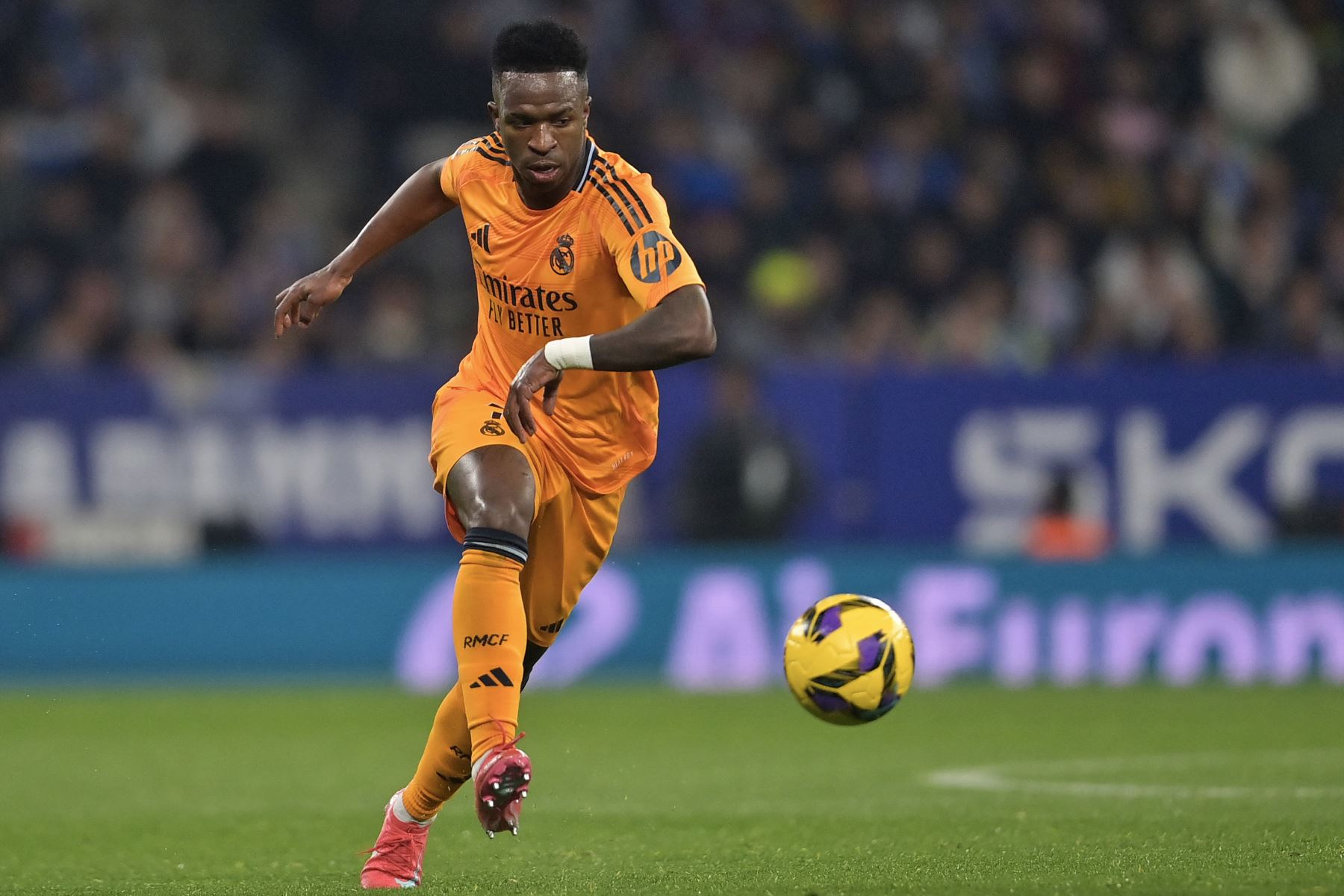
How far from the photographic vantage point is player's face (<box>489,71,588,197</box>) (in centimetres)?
538

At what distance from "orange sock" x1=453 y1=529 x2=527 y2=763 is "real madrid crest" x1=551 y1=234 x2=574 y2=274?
77 centimetres

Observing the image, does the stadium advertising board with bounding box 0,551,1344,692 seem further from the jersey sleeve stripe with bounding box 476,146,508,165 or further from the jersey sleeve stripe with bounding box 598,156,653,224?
the jersey sleeve stripe with bounding box 598,156,653,224

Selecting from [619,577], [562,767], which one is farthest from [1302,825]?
[619,577]

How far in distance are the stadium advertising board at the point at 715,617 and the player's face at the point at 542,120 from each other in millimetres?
7346

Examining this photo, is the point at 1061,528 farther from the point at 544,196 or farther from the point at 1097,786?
the point at 544,196

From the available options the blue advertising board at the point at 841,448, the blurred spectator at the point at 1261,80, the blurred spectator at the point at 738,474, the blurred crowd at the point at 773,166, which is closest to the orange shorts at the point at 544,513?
the blurred spectator at the point at 738,474

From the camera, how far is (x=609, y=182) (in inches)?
220

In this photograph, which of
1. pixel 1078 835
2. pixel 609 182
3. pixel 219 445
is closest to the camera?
pixel 609 182

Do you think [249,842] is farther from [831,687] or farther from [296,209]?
[296,209]

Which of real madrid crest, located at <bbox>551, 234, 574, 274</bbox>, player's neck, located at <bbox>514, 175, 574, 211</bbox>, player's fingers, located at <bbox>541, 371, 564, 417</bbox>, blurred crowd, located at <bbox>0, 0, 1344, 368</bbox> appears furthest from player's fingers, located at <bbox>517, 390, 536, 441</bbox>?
blurred crowd, located at <bbox>0, 0, 1344, 368</bbox>

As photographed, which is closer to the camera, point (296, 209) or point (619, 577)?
point (619, 577)

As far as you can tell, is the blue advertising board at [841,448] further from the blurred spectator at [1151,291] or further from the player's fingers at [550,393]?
the player's fingers at [550,393]

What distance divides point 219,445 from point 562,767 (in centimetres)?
564

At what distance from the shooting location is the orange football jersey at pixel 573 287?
556 centimetres
